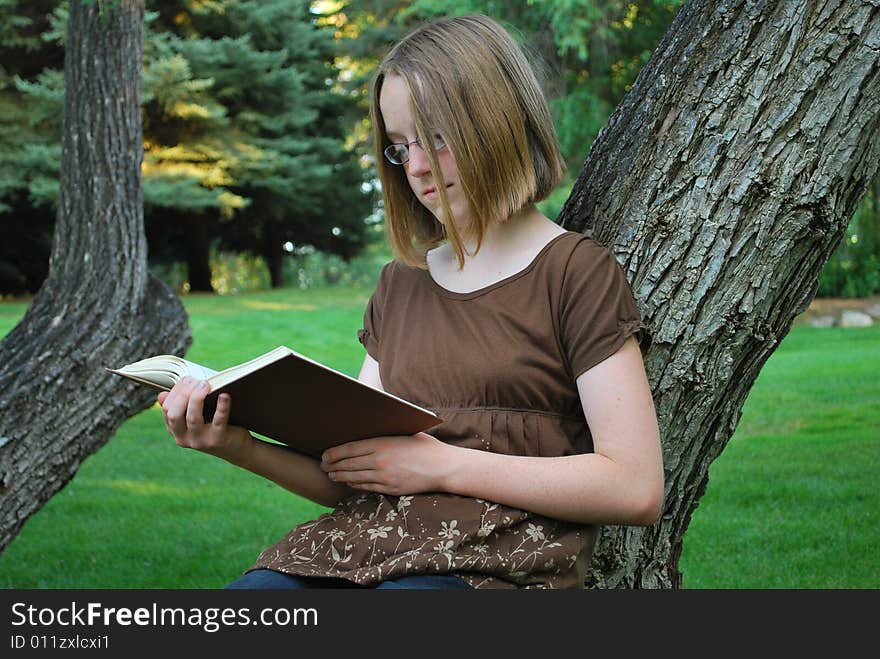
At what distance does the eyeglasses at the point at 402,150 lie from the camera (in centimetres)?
160

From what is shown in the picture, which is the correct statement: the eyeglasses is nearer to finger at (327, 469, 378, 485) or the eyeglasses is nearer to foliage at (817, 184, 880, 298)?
finger at (327, 469, 378, 485)

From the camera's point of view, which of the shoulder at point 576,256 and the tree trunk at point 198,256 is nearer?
the shoulder at point 576,256

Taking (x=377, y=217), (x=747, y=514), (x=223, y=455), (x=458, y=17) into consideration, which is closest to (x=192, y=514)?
(x=747, y=514)

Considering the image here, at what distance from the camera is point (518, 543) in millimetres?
1530

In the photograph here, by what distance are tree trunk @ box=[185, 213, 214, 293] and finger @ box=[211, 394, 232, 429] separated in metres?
15.5

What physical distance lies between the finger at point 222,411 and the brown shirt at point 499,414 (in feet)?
0.76

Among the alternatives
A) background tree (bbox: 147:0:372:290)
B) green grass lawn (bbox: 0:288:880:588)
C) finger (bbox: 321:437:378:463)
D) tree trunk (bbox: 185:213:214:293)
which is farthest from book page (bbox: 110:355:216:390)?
tree trunk (bbox: 185:213:214:293)

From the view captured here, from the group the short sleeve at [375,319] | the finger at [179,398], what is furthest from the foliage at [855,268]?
the finger at [179,398]

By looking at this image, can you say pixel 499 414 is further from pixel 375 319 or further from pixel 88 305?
pixel 88 305

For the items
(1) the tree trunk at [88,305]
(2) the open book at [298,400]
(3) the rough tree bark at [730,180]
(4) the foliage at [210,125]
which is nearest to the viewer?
(2) the open book at [298,400]

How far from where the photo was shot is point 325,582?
5.09 ft

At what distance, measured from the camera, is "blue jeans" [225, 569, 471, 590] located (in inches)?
58.2

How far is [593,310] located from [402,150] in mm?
420

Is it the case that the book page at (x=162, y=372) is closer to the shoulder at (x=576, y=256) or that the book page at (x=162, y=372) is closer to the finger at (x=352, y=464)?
the finger at (x=352, y=464)
